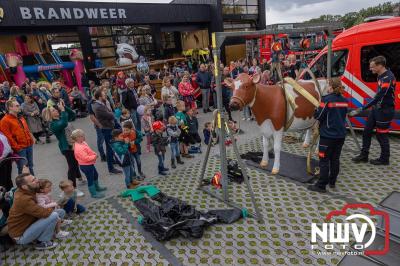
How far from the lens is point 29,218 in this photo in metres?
4.14

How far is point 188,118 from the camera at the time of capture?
24.9 feet

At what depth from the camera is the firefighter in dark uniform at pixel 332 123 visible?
4.67 m

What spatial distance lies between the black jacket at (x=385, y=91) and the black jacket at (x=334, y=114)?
4.63ft

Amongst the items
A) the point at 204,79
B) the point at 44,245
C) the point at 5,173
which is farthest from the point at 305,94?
the point at 204,79

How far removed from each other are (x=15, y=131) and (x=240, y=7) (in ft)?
82.9

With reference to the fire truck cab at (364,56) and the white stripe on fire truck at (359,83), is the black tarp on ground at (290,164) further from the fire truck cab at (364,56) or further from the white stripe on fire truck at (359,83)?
the white stripe on fire truck at (359,83)

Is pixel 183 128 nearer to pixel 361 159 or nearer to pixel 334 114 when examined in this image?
pixel 334 114

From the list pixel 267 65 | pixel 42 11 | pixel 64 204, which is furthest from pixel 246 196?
pixel 42 11

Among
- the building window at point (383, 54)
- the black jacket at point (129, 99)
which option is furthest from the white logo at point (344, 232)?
the black jacket at point (129, 99)

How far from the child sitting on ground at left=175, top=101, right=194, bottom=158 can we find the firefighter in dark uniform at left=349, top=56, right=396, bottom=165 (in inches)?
152

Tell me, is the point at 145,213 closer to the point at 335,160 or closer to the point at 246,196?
the point at 246,196

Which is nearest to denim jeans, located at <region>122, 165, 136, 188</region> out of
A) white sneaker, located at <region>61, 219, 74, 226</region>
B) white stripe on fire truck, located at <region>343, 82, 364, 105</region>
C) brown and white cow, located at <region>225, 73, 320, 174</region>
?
white sneaker, located at <region>61, 219, 74, 226</region>

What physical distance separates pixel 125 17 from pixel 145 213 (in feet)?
59.7

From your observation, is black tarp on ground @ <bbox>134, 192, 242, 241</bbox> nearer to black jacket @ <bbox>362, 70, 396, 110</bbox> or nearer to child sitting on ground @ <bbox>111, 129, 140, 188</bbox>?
child sitting on ground @ <bbox>111, 129, 140, 188</bbox>
